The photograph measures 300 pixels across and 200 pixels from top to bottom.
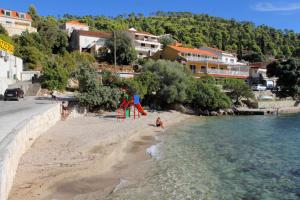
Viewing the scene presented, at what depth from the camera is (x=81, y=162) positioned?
19500mm

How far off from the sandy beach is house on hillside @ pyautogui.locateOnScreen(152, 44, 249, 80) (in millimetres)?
47047

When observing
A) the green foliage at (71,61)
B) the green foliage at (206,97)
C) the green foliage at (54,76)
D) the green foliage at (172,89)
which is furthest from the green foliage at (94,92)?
the green foliage at (206,97)

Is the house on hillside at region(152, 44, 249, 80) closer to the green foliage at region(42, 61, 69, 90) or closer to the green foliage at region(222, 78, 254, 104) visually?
the green foliage at region(222, 78, 254, 104)

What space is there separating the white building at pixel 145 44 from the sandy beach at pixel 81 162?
2359 inches

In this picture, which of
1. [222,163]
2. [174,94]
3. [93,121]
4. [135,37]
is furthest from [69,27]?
[222,163]

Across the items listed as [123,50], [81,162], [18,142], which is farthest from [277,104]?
[18,142]

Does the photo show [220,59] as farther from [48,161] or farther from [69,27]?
[48,161]

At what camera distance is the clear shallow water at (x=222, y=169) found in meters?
16.4

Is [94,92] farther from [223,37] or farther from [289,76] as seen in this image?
[223,37]

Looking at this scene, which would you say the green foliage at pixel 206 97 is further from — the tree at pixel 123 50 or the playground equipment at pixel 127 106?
the tree at pixel 123 50

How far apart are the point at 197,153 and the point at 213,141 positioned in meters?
5.99

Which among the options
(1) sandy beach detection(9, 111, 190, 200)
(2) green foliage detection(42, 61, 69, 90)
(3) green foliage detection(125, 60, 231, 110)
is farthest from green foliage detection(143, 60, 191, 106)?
(1) sandy beach detection(9, 111, 190, 200)

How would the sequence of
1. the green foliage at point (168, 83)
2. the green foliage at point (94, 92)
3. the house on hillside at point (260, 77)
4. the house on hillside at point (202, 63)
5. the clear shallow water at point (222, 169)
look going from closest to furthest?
the clear shallow water at point (222, 169)
the green foliage at point (94, 92)
the green foliage at point (168, 83)
the house on hillside at point (202, 63)
the house on hillside at point (260, 77)

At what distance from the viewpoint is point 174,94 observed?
51.3 metres
